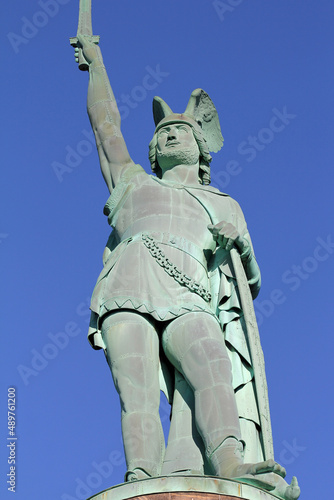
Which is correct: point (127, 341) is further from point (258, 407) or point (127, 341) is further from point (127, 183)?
point (127, 183)

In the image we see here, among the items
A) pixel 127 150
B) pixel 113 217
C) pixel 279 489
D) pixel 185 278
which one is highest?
pixel 127 150

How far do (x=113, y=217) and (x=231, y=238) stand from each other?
1.77m

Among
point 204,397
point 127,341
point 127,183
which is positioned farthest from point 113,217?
point 204,397

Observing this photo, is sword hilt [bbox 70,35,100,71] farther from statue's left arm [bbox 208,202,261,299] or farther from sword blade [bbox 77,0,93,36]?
statue's left arm [bbox 208,202,261,299]

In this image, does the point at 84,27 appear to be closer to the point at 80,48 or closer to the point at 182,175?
the point at 80,48

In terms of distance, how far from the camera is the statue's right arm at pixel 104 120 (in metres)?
14.9

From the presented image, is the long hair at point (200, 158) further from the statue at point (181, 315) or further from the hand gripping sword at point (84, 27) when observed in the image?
the hand gripping sword at point (84, 27)

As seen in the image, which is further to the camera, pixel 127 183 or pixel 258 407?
pixel 127 183

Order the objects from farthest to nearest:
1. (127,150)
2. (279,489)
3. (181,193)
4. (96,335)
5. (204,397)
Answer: (127,150), (181,193), (96,335), (204,397), (279,489)

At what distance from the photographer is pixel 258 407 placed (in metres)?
12.5

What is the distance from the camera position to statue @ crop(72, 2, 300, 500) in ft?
38.5

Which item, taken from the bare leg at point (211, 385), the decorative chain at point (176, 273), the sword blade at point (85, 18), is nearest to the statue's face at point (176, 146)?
the decorative chain at point (176, 273)

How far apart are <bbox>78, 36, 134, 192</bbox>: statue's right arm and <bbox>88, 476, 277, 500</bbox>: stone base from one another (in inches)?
211

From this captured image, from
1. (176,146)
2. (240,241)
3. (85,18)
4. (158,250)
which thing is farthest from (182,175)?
(85,18)
